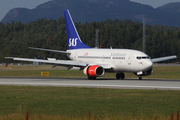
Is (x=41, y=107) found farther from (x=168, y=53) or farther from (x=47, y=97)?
(x=168, y=53)

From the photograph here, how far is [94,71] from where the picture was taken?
A: 148ft

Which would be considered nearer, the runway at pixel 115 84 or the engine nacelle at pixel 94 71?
the runway at pixel 115 84

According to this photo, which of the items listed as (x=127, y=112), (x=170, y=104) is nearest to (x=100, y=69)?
(x=170, y=104)

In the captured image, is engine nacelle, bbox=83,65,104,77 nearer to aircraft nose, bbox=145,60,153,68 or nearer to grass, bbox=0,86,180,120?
aircraft nose, bbox=145,60,153,68

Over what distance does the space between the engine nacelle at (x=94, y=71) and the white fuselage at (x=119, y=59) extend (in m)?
1.80

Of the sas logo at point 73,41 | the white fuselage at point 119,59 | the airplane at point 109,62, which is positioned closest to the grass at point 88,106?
the white fuselage at point 119,59

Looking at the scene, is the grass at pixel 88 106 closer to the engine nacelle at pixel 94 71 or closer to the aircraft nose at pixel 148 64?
the aircraft nose at pixel 148 64

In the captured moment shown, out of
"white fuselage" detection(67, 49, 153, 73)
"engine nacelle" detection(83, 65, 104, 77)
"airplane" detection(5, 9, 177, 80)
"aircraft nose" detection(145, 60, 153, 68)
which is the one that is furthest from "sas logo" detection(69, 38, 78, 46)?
"aircraft nose" detection(145, 60, 153, 68)

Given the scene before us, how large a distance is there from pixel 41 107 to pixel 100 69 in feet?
91.8

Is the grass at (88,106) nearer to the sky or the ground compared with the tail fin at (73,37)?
nearer to the ground

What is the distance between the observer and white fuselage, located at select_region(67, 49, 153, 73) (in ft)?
144

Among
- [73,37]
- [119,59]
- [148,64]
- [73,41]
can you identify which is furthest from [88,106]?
[73,37]

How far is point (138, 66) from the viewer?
44.0 m

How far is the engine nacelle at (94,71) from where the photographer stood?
149 feet
